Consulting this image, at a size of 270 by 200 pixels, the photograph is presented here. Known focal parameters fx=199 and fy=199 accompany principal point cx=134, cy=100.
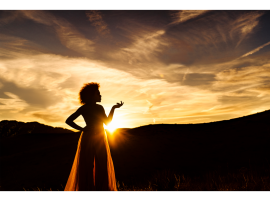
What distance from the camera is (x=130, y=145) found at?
14680mm

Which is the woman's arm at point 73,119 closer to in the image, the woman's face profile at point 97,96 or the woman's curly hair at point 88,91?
the woman's curly hair at point 88,91

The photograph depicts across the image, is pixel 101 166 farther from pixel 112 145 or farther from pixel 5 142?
pixel 5 142

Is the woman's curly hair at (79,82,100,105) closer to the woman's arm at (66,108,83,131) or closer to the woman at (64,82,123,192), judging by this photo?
the woman at (64,82,123,192)

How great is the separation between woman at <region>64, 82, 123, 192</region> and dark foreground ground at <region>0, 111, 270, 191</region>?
450cm

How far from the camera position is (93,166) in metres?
3.80

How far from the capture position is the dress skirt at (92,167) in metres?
3.71

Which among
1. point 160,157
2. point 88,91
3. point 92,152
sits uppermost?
point 88,91

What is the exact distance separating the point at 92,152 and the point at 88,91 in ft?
3.88

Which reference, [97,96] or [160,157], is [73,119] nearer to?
[97,96]

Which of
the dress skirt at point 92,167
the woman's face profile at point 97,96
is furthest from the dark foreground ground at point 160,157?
the woman's face profile at point 97,96

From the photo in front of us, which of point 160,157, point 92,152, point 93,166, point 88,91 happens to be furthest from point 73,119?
point 160,157

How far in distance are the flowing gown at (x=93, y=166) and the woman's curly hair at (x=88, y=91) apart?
1.17 ft

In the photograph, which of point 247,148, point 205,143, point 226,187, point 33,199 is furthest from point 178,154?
point 33,199

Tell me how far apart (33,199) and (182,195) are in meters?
2.30
